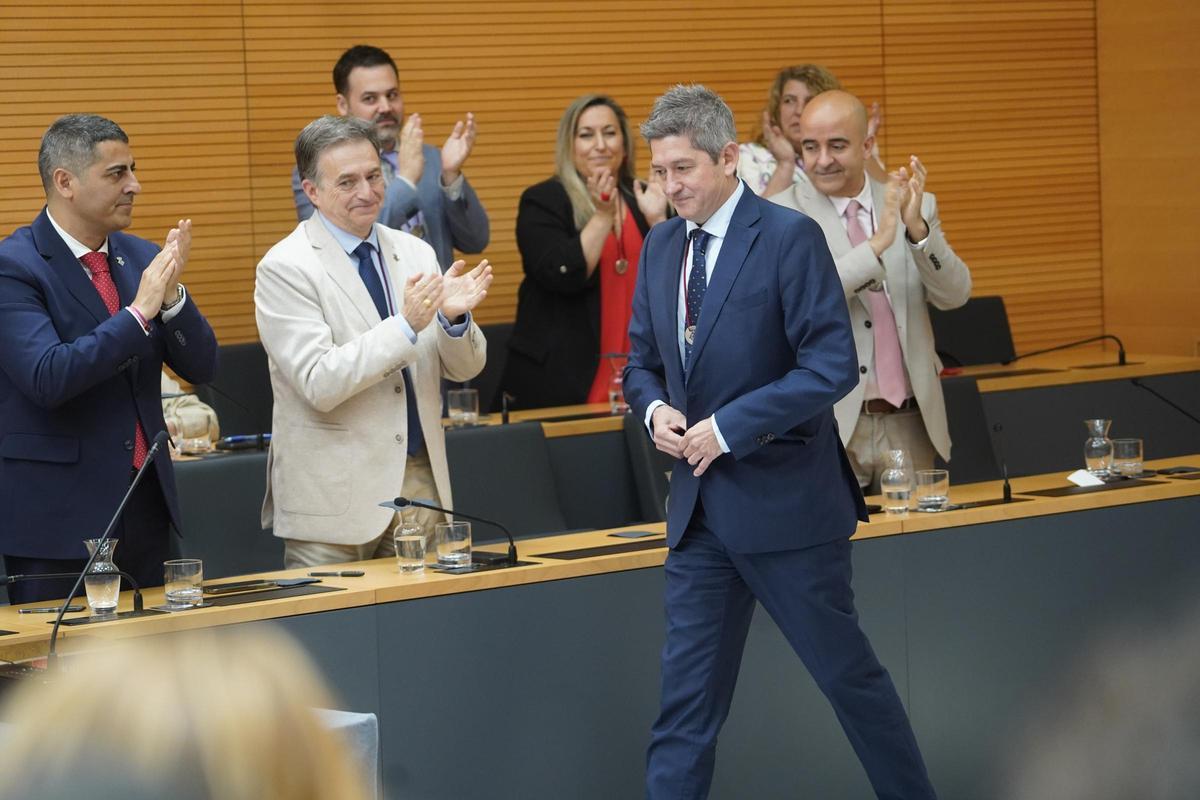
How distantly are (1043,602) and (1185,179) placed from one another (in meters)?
4.48

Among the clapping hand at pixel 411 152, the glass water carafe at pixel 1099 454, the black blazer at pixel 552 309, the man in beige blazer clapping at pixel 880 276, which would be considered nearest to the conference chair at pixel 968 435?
the man in beige blazer clapping at pixel 880 276

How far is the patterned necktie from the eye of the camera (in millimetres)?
3725

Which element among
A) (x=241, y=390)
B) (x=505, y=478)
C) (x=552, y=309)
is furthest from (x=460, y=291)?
(x=241, y=390)

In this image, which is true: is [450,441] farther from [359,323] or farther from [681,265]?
[681,265]

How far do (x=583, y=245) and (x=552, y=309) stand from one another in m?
0.35

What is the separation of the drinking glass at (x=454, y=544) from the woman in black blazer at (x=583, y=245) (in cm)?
207

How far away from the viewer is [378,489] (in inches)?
152

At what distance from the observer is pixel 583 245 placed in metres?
5.55

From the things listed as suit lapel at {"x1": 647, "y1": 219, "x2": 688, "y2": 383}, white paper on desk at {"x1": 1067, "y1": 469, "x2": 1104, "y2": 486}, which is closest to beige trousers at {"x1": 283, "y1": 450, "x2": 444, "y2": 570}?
suit lapel at {"x1": 647, "y1": 219, "x2": 688, "y2": 383}

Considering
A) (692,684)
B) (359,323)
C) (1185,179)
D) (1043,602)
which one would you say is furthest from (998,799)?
(1185,179)

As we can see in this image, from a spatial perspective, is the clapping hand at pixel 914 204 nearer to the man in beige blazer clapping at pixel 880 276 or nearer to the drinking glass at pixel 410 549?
the man in beige blazer clapping at pixel 880 276

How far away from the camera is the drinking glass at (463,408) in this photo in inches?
219

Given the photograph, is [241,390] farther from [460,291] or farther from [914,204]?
[914,204]

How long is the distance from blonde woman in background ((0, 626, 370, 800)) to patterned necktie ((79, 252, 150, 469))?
113 centimetres
